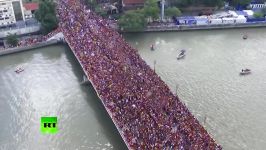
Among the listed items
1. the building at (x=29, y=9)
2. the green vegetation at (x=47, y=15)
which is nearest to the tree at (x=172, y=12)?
the green vegetation at (x=47, y=15)


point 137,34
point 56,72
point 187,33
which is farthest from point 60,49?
point 187,33

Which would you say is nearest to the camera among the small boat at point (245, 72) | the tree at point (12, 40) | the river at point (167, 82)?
the river at point (167, 82)

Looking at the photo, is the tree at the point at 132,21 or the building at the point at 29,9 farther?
the building at the point at 29,9

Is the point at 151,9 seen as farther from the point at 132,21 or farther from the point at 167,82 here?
the point at 167,82

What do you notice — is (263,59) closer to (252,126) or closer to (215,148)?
(252,126)

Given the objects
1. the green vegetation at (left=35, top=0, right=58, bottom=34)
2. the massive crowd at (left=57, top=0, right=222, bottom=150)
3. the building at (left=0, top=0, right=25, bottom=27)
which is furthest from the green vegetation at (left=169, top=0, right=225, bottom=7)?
the building at (left=0, top=0, right=25, bottom=27)

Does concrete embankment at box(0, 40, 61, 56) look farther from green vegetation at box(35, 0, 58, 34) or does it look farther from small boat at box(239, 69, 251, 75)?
small boat at box(239, 69, 251, 75)

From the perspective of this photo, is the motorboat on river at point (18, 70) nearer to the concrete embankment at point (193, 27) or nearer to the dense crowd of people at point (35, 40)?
the dense crowd of people at point (35, 40)
